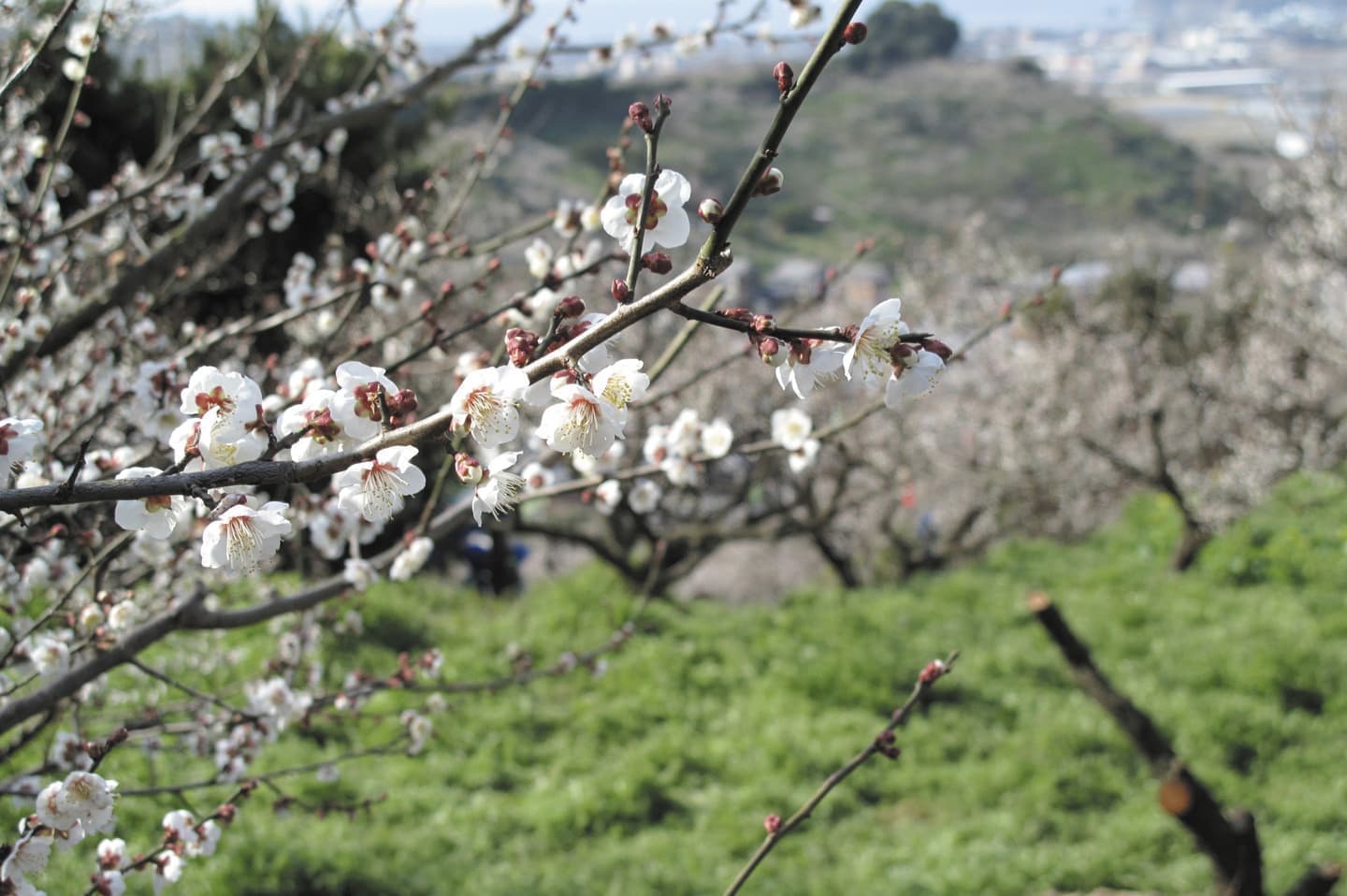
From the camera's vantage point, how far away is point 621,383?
109cm

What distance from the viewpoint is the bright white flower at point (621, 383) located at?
3.41ft

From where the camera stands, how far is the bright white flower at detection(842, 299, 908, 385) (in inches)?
41.2

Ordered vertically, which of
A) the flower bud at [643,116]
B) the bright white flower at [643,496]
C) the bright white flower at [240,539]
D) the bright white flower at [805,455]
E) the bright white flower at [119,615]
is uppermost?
the flower bud at [643,116]

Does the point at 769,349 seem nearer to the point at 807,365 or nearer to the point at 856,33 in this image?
the point at 807,365

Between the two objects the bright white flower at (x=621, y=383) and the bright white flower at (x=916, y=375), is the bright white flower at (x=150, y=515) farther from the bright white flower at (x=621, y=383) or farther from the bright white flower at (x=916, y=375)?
the bright white flower at (x=916, y=375)

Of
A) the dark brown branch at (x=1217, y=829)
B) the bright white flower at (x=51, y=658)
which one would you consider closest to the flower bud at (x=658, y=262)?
the bright white flower at (x=51, y=658)

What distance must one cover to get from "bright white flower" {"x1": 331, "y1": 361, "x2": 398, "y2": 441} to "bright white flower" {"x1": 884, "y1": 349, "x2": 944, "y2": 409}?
1.80 feet

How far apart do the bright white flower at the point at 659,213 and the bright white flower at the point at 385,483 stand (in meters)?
0.35

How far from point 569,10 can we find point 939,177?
160 feet

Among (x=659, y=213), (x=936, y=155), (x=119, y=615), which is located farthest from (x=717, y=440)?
(x=936, y=155)

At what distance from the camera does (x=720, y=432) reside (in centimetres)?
270

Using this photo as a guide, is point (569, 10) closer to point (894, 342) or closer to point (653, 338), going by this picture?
point (894, 342)

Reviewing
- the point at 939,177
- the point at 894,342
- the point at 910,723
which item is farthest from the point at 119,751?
the point at 939,177

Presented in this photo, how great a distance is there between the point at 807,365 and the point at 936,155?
53.5 metres
